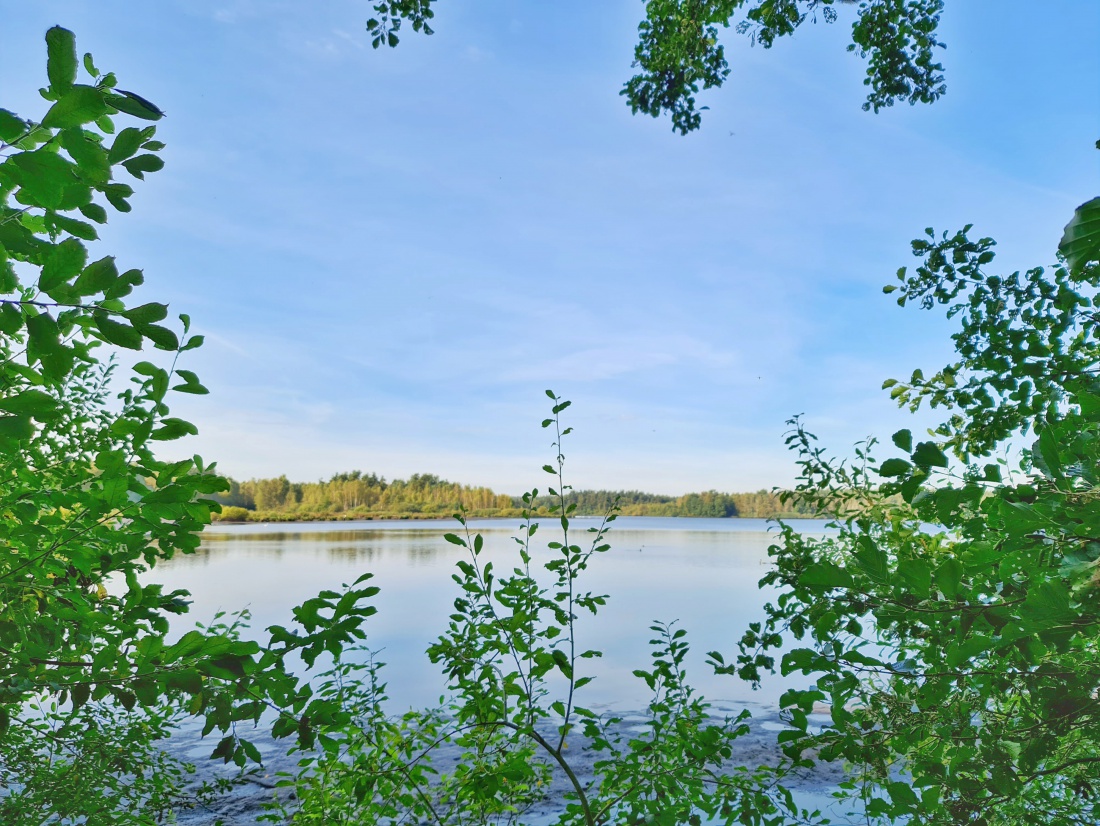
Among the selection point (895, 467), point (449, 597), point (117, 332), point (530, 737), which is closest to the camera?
point (117, 332)

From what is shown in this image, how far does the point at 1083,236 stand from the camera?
102cm

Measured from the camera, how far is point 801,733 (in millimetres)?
1244

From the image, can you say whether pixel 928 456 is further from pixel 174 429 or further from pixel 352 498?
pixel 352 498

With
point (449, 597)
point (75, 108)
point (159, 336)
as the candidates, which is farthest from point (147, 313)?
point (449, 597)

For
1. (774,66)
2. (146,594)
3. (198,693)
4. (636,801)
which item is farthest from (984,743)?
(774,66)

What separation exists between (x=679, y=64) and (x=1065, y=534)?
181 inches

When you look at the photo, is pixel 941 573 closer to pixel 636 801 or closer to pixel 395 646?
pixel 636 801

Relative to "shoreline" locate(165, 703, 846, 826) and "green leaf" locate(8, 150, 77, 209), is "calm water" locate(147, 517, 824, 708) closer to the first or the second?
"shoreline" locate(165, 703, 846, 826)

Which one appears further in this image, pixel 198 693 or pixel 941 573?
pixel 198 693

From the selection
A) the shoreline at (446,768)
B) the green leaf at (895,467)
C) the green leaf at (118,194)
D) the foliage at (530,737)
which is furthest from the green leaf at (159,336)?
the shoreline at (446,768)

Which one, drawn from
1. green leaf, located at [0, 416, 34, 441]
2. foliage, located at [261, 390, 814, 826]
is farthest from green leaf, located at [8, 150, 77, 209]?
foliage, located at [261, 390, 814, 826]

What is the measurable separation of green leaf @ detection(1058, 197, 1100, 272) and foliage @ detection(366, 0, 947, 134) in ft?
12.7

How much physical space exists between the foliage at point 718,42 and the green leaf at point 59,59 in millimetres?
3875

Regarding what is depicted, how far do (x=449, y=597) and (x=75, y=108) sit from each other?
12315 millimetres
